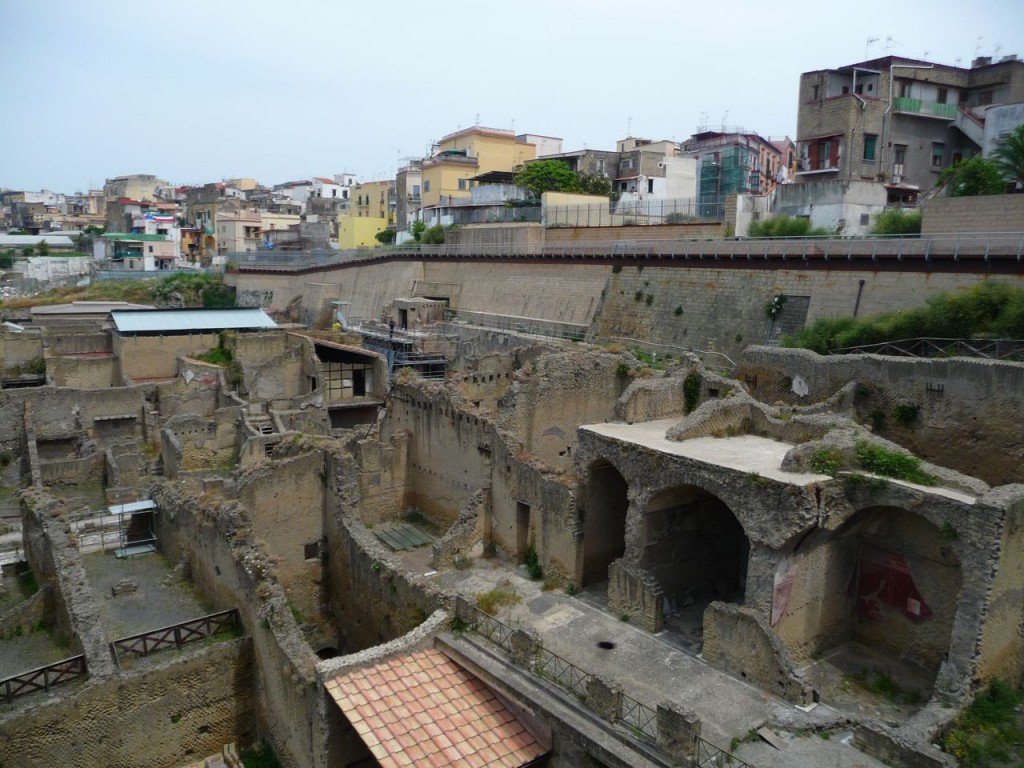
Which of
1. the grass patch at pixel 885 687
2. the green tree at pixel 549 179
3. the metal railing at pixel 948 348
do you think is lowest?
the grass patch at pixel 885 687

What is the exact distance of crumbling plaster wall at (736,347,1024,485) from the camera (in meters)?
15.3

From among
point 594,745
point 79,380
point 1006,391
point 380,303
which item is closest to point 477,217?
point 380,303

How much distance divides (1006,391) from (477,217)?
3651 centimetres

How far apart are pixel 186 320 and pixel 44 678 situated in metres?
28.5

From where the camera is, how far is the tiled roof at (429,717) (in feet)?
34.7

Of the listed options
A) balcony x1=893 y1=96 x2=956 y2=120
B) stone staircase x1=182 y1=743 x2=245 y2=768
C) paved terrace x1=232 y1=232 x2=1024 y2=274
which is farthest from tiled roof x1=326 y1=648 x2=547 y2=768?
balcony x1=893 y1=96 x2=956 y2=120

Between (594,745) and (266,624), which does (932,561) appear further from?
(266,624)

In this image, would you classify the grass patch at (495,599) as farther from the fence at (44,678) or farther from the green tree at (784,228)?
the green tree at (784,228)

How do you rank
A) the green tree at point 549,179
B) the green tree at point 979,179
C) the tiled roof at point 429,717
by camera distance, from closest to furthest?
the tiled roof at point 429,717 < the green tree at point 979,179 < the green tree at point 549,179

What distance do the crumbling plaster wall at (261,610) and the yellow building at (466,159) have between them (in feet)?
159

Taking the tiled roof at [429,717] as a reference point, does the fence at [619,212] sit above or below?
above

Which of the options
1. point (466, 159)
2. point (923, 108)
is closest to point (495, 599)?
point (923, 108)

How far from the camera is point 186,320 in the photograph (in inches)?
1503

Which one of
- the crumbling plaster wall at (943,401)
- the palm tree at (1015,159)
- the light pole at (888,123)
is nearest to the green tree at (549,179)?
the light pole at (888,123)
